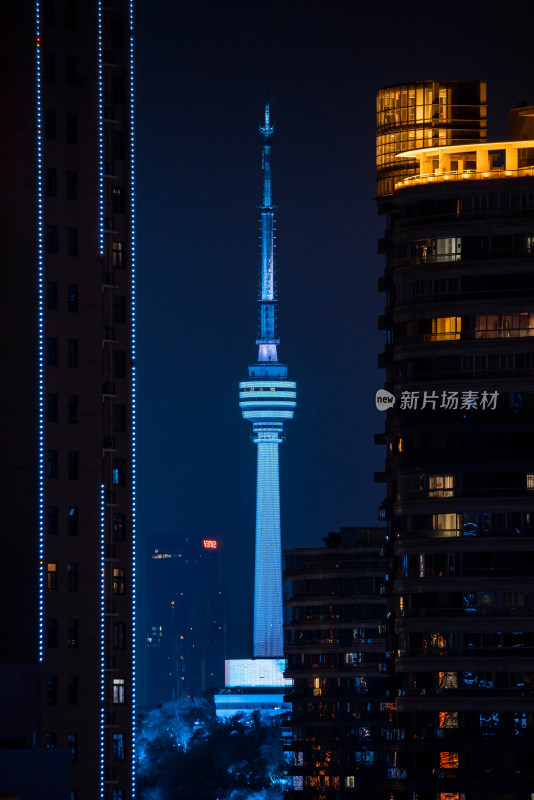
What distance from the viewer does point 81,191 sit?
454 ft

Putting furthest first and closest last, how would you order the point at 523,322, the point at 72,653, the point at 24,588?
the point at 523,322
the point at 72,653
the point at 24,588

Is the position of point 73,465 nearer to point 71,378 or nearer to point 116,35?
point 71,378

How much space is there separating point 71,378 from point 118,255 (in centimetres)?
1237

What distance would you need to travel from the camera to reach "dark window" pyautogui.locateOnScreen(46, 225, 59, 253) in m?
136

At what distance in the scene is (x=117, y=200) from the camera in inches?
5807

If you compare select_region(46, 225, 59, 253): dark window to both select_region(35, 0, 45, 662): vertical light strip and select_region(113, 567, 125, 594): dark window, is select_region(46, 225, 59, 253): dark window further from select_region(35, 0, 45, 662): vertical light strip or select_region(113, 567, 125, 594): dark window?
select_region(113, 567, 125, 594): dark window

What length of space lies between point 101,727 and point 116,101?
40.8 m

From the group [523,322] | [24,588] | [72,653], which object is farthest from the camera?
[523,322]

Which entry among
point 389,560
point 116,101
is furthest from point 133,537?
point 116,101

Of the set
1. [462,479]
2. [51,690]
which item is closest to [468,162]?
[462,479]

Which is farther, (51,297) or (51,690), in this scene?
(51,297)

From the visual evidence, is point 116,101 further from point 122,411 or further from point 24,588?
point 24,588

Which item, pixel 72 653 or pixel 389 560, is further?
pixel 389 560

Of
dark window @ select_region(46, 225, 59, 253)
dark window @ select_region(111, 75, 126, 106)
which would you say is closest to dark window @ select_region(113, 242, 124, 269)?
dark window @ select_region(111, 75, 126, 106)
